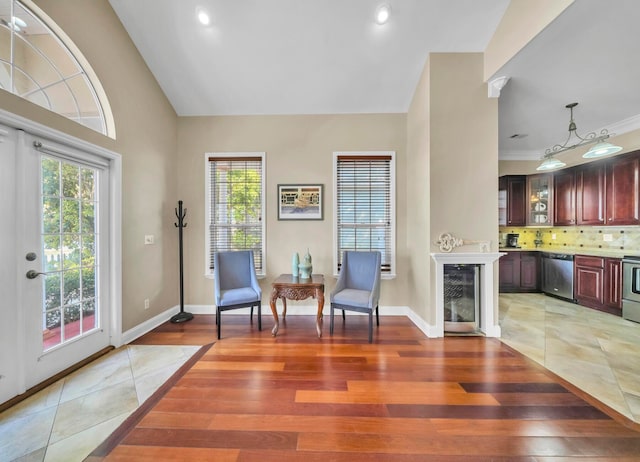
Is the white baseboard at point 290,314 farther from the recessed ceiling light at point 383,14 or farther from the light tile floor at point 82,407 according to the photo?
the recessed ceiling light at point 383,14

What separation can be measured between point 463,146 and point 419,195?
73 cm

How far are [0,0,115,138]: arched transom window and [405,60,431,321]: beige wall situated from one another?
11.7 feet

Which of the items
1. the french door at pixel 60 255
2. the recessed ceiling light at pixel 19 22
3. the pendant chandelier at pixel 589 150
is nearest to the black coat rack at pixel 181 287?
the french door at pixel 60 255

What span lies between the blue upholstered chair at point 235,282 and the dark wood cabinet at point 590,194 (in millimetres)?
5413

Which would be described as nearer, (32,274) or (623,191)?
(32,274)

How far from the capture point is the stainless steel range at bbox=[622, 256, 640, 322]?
3211mm

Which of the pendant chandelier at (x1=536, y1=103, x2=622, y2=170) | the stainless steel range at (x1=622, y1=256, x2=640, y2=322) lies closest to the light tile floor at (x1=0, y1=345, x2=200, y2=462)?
the pendant chandelier at (x1=536, y1=103, x2=622, y2=170)

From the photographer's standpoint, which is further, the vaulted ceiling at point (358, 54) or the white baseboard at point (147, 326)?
the white baseboard at point (147, 326)

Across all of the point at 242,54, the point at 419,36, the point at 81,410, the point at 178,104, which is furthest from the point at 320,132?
the point at 81,410

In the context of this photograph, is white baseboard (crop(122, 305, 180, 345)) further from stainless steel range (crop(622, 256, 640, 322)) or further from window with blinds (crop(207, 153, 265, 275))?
stainless steel range (crop(622, 256, 640, 322))

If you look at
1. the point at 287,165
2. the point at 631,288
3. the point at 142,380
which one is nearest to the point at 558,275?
the point at 631,288

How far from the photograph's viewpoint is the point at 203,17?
8.38 ft

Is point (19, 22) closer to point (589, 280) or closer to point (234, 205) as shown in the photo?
point (234, 205)

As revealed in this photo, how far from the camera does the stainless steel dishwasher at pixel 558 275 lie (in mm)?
4094
